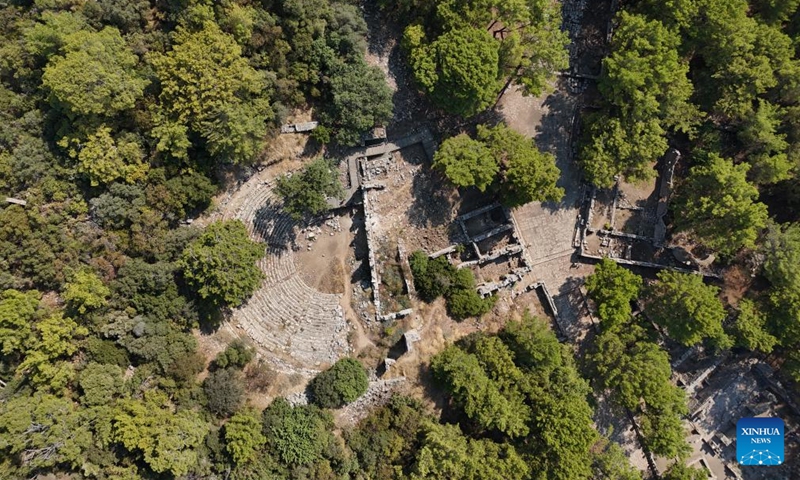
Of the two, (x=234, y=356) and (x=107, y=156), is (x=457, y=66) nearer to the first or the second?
(x=107, y=156)

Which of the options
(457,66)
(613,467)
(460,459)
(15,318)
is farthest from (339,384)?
(457,66)

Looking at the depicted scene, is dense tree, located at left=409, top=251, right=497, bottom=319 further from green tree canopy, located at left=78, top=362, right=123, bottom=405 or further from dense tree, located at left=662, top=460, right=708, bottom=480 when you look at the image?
green tree canopy, located at left=78, top=362, right=123, bottom=405

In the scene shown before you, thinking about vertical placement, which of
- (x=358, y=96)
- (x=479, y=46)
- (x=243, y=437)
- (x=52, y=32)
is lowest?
(x=243, y=437)

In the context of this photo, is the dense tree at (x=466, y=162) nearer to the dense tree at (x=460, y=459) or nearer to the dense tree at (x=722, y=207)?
the dense tree at (x=722, y=207)

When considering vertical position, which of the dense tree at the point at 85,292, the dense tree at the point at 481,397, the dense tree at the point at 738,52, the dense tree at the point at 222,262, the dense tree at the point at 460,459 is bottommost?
the dense tree at the point at 460,459

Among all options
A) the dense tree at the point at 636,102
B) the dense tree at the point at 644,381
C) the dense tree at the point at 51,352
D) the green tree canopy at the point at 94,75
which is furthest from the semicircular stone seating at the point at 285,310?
the dense tree at the point at 636,102

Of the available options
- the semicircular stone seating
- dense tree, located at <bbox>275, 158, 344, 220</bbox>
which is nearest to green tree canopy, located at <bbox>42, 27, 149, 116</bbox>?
the semicircular stone seating

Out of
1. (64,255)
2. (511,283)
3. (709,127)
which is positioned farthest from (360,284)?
(709,127)
